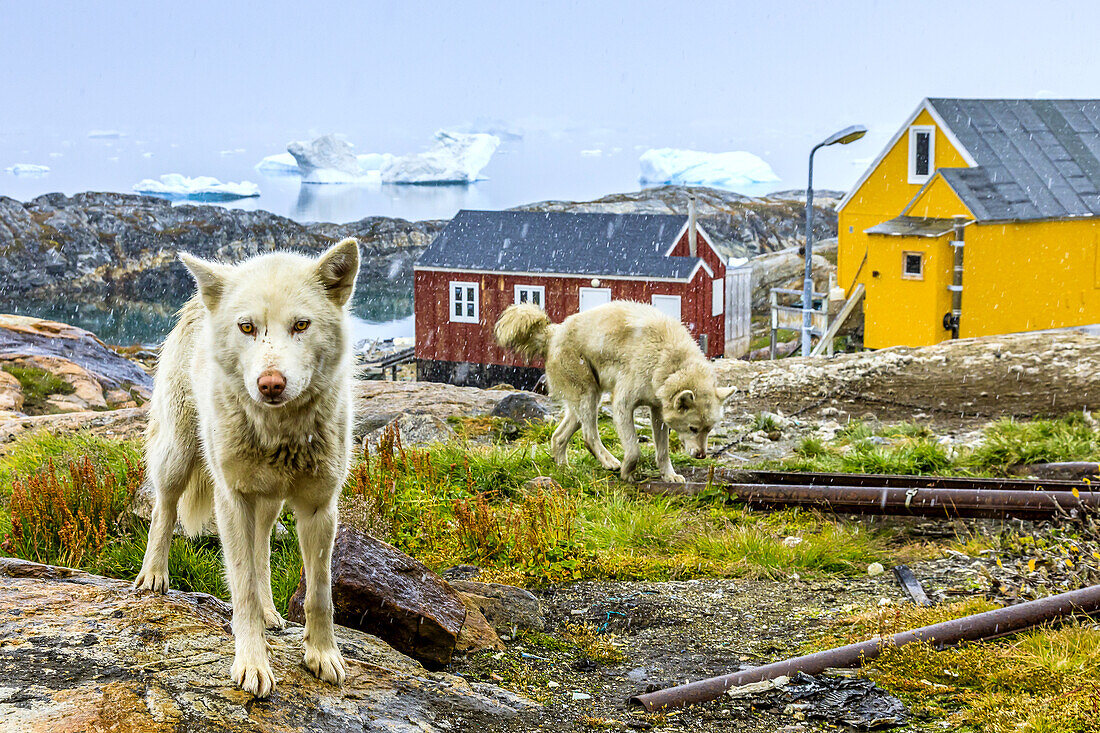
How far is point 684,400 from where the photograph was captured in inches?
362

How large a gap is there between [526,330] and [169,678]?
6.77 meters

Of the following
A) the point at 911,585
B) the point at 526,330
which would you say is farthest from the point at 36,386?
the point at 911,585

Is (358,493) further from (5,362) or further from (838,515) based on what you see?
(5,362)

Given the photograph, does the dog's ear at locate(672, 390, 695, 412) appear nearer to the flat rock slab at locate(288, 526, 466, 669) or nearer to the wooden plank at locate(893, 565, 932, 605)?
the wooden plank at locate(893, 565, 932, 605)

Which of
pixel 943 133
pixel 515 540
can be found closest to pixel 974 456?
pixel 515 540

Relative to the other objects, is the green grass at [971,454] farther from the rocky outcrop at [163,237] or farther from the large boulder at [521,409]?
the rocky outcrop at [163,237]

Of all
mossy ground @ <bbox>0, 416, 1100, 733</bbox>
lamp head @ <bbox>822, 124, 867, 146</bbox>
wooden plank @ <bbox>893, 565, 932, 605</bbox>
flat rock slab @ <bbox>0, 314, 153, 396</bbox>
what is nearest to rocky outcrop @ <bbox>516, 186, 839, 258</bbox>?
lamp head @ <bbox>822, 124, 867, 146</bbox>

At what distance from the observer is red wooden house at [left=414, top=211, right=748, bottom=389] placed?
34.0 meters

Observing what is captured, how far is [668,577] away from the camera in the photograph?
6.97m

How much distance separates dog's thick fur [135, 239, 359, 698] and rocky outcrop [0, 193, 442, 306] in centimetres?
4682

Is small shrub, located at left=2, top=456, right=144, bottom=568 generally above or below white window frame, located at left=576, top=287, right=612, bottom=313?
below

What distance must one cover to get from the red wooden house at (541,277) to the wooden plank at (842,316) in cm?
432

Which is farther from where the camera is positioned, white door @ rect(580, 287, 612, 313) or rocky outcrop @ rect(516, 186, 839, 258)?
rocky outcrop @ rect(516, 186, 839, 258)

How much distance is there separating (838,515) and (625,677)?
12.1 feet
